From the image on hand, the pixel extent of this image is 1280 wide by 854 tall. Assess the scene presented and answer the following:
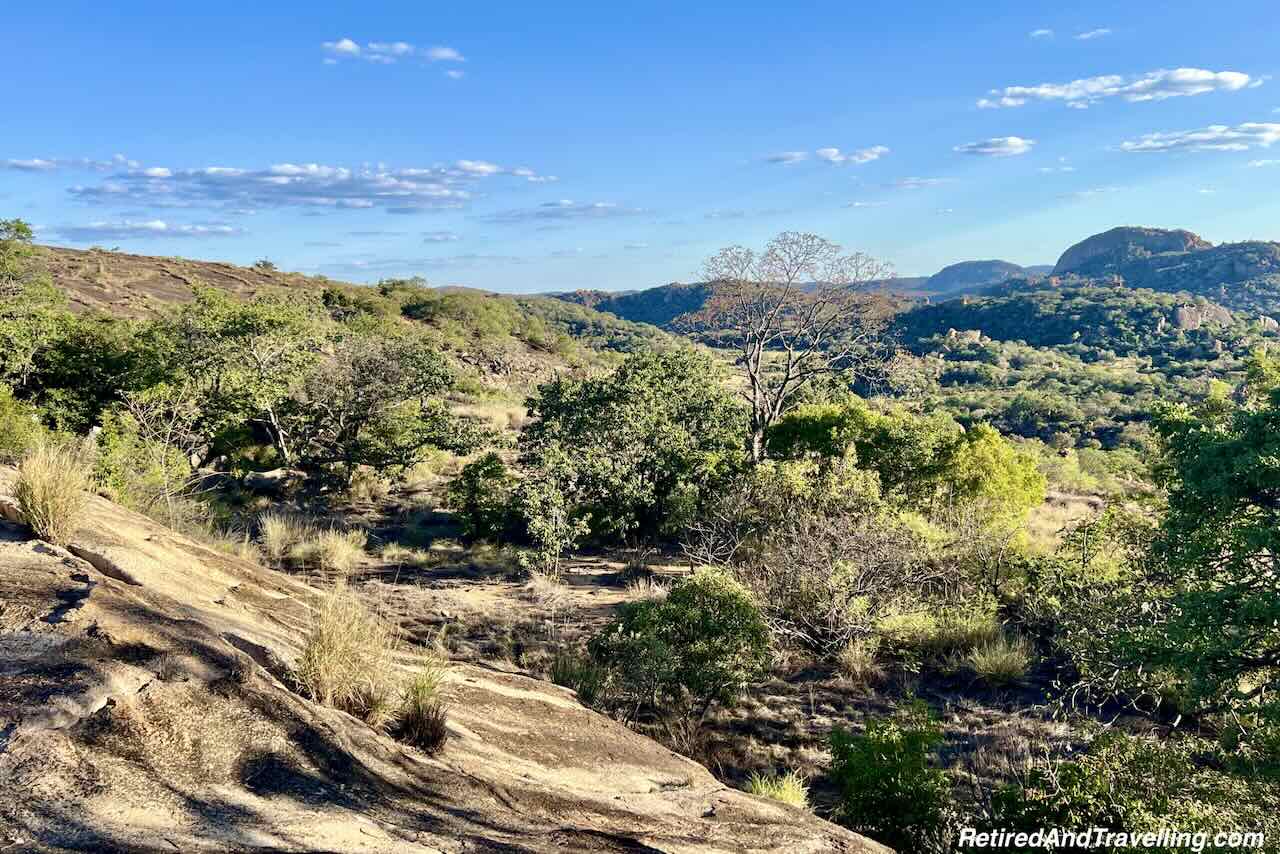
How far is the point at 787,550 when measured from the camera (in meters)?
11.6

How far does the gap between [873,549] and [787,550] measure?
4.32 ft

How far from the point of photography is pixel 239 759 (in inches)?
133

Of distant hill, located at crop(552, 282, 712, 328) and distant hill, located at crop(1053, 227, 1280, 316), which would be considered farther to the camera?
distant hill, located at crop(552, 282, 712, 328)

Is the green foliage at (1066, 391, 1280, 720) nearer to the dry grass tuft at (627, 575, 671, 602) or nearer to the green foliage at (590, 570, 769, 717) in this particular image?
the green foliage at (590, 570, 769, 717)

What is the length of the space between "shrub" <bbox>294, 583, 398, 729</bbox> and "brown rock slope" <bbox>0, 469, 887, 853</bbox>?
179mm

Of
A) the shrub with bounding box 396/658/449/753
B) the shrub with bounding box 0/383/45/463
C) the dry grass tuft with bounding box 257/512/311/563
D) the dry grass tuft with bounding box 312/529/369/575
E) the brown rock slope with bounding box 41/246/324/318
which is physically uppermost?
the brown rock slope with bounding box 41/246/324/318

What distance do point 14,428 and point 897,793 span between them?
14048 mm

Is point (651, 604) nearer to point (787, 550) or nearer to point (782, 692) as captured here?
point (782, 692)

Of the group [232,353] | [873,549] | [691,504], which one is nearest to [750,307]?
[691,504]

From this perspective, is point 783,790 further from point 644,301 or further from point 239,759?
point 644,301

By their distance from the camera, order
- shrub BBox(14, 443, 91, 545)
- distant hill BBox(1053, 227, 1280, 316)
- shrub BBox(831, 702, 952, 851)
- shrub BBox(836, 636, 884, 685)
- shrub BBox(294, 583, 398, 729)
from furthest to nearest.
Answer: distant hill BBox(1053, 227, 1280, 316) < shrub BBox(836, 636, 884, 685) < shrub BBox(831, 702, 952, 851) < shrub BBox(14, 443, 91, 545) < shrub BBox(294, 583, 398, 729)

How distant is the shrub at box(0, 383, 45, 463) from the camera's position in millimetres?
10659

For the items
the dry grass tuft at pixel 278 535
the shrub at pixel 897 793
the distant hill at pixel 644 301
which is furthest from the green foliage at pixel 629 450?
the distant hill at pixel 644 301

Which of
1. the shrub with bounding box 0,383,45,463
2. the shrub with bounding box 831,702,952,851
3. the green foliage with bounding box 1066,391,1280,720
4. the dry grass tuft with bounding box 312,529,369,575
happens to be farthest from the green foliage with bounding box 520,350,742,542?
the green foliage with bounding box 1066,391,1280,720
